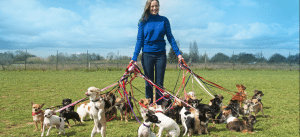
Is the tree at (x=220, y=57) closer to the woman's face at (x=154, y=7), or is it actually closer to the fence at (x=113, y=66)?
the fence at (x=113, y=66)

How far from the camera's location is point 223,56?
36.7m

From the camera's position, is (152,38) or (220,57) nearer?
(152,38)

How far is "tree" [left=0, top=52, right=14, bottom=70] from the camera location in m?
25.8

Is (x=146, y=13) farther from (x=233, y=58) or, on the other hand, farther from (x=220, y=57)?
(x=233, y=58)

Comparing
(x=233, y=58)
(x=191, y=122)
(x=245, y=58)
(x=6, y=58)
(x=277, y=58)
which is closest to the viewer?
(x=191, y=122)

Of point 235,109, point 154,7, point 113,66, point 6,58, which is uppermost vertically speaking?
point 154,7

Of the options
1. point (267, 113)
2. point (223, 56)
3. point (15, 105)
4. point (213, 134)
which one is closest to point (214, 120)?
point (213, 134)

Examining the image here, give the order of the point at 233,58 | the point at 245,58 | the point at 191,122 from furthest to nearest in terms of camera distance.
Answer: the point at 245,58, the point at 233,58, the point at 191,122

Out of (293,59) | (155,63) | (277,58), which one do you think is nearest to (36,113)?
(155,63)

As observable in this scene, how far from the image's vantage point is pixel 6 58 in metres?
26.6

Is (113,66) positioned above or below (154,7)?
below

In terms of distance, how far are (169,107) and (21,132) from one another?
11.6 ft

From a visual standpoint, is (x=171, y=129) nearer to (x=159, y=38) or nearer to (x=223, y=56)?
(x=159, y=38)

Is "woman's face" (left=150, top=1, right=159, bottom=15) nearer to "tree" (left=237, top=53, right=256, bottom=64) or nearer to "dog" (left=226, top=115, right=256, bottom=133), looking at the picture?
"dog" (left=226, top=115, right=256, bottom=133)
